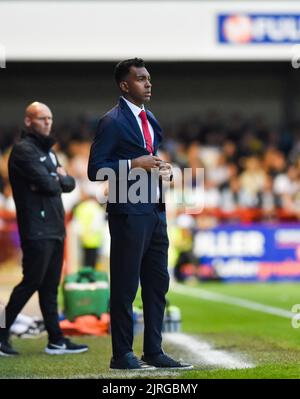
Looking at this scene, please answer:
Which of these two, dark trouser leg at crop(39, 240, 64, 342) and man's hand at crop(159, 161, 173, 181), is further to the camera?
dark trouser leg at crop(39, 240, 64, 342)

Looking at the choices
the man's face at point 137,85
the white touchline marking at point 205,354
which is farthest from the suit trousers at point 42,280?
the man's face at point 137,85

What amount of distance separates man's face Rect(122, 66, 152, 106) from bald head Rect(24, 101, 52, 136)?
5.38 feet

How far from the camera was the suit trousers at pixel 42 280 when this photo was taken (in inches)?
380

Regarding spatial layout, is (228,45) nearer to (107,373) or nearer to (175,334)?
(175,334)

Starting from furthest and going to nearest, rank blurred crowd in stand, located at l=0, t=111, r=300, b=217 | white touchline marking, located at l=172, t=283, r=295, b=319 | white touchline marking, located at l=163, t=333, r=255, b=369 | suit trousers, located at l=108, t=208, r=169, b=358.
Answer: blurred crowd in stand, located at l=0, t=111, r=300, b=217
white touchline marking, located at l=172, t=283, r=295, b=319
white touchline marking, located at l=163, t=333, r=255, b=369
suit trousers, located at l=108, t=208, r=169, b=358

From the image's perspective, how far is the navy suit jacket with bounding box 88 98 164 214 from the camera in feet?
26.8

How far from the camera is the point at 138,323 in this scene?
11672mm

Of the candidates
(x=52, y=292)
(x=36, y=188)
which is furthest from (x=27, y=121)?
(x=52, y=292)

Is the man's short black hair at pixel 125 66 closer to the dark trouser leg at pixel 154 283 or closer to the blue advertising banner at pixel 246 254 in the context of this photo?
the dark trouser leg at pixel 154 283

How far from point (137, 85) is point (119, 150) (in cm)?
47

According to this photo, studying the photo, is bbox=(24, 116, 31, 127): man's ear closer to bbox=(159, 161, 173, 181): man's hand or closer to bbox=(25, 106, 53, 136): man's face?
bbox=(25, 106, 53, 136): man's face

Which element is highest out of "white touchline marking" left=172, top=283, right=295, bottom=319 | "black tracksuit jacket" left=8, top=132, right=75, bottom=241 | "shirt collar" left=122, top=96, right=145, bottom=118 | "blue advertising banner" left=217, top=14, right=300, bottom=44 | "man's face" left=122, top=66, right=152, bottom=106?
"blue advertising banner" left=217, top=14, right=300, bottom=44

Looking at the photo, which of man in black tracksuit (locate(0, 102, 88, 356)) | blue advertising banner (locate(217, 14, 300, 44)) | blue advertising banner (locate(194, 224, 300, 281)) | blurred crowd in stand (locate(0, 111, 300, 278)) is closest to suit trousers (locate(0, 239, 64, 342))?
man in black tracksuit (locate(0, 102, 88, 356))

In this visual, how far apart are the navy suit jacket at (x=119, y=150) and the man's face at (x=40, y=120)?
1629 mm
